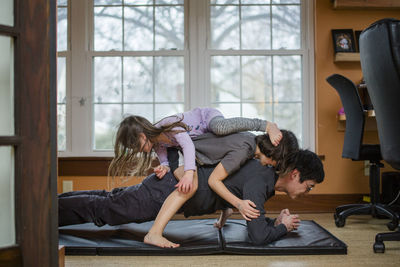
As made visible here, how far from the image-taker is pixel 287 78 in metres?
3.65

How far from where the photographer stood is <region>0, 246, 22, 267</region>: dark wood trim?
114 centimetres

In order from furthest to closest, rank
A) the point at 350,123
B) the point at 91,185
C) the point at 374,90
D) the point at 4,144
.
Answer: the point at 91,185 → the point at 350,123 → the point at 374,90 → the point at 4,144

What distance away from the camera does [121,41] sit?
3.65m

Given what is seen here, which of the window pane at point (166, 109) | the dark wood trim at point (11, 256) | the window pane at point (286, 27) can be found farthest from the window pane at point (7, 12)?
the window pane at point (286, 27)

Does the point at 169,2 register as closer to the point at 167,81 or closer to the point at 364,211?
the point at 167,81

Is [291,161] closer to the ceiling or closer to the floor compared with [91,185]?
closer to the ceiling

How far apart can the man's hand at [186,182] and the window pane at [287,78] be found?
68.4 inches

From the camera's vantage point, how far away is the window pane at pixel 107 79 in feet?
12.0

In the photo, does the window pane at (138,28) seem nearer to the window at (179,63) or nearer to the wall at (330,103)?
the window at (179,63)

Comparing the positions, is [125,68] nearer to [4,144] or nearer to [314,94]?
[314,94]

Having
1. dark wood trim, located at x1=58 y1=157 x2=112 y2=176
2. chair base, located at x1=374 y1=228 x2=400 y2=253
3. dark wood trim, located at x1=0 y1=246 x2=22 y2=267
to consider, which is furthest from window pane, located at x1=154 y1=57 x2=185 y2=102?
dark wood trim, located at x1=0 y1=246 x2=22 y2=267

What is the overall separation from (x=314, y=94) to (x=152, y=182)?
6.14 ft

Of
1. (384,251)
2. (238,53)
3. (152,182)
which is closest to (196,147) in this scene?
(152,182)

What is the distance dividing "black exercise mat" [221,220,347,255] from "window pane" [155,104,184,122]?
1475 mm
